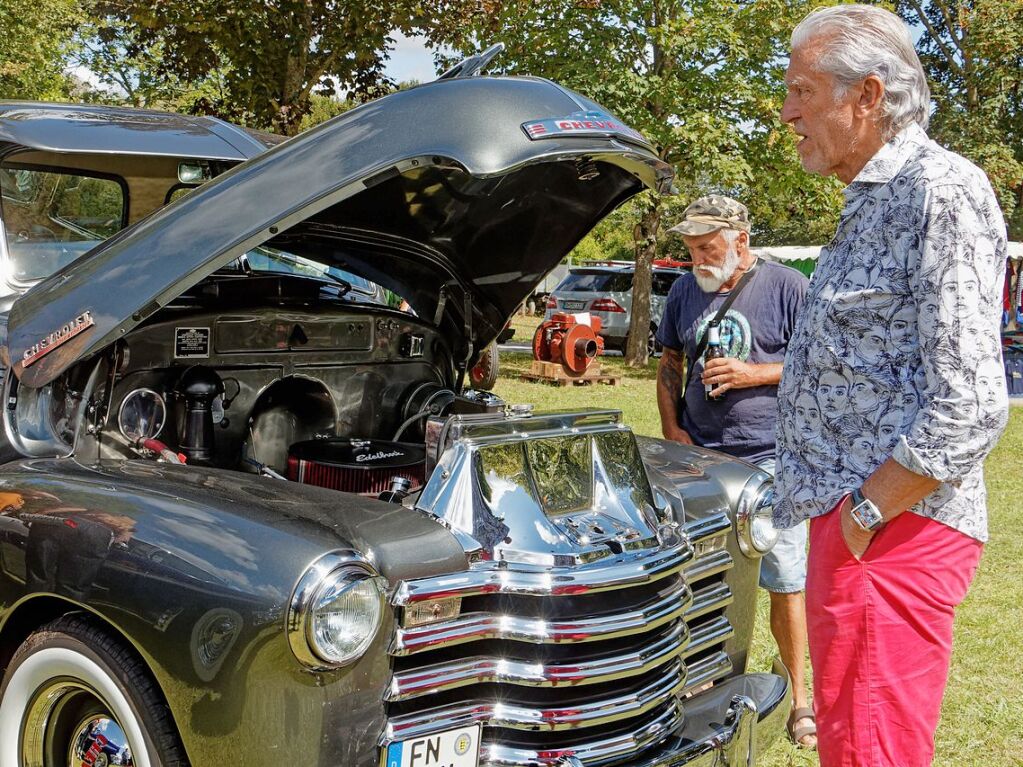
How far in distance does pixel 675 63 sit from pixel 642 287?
3598 mm

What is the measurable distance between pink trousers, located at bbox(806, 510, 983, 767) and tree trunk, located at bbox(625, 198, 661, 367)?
12.7 metres

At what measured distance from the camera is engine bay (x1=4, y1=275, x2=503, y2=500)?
9.20ft

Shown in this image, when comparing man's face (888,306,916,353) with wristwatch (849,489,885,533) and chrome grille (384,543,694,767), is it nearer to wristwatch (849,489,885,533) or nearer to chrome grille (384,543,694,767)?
wristwatch (849,489,885,533)

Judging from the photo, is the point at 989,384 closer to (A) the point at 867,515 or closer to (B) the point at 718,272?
Result: (A) the point at 867,515

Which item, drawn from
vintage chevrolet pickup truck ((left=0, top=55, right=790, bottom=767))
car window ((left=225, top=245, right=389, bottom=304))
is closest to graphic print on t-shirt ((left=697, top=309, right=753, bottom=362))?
vintage chevrolet pickup truck ((left=0, top=55, right=790, bottom=767))

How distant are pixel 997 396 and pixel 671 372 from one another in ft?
8.02

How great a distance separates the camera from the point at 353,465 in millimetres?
3031

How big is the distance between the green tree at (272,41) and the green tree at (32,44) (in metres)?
5.26

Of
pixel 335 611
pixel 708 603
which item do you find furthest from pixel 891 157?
pixel 335 611

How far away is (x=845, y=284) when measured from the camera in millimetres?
2061

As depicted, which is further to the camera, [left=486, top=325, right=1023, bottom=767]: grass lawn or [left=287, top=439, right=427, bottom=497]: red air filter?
[left=486, top=325, right=1023, bottom=767]: grass lawn

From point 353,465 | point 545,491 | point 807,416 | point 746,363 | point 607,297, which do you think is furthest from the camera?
point 607,297

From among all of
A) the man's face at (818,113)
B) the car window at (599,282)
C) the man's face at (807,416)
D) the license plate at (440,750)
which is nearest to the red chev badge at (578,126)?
the man's face at (818,113)

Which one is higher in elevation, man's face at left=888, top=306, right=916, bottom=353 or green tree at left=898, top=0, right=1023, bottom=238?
green tree at left=898, top=0, right=1023, bottom=238
